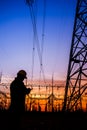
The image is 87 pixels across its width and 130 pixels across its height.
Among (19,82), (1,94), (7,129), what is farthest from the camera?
(1,94)

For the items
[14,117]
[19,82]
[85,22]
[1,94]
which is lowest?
[1,94]

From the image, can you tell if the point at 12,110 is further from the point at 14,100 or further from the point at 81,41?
the point at 81,41

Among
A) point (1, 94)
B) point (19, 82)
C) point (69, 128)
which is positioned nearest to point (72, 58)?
point (69, 128)

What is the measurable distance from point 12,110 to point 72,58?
352 inches

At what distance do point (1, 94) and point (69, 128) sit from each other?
1125 inches

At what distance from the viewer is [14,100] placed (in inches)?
173

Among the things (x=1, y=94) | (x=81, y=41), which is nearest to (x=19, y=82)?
(x=81, y=41)

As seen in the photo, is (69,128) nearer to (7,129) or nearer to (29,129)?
(29,129)

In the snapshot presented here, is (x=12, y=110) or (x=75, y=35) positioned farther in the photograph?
(x=75, y=35)

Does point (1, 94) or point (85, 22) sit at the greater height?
point (85, 22)

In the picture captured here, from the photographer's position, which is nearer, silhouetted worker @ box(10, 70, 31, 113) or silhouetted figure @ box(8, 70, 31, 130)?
silhouetted figure @ box(8, 70, 31, 130)

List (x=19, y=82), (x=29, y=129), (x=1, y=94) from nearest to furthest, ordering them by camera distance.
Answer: (x=19, y=82) < (x=29, y=129) < (x=1, y=94)

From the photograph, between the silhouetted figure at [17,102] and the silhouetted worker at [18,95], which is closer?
the silhouetted figure at [17,102]

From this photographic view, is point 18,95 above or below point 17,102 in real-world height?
above
